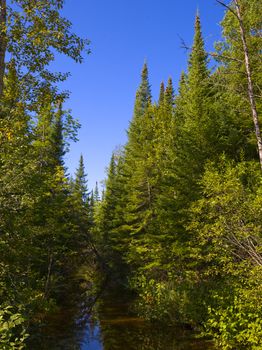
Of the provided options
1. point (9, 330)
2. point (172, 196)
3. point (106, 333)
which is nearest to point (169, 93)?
point (172, 196)

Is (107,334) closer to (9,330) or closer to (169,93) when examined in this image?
(9,330)

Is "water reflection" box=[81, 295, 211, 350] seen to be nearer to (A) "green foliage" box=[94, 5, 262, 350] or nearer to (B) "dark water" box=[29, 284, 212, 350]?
(B) "dark water" box=[29, 284, 212, 350]

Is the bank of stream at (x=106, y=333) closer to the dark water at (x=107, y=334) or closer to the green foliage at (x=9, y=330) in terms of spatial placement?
the dark water at (x=107, y=334)

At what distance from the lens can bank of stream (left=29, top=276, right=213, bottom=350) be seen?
49.9ft

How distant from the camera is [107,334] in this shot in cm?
1745

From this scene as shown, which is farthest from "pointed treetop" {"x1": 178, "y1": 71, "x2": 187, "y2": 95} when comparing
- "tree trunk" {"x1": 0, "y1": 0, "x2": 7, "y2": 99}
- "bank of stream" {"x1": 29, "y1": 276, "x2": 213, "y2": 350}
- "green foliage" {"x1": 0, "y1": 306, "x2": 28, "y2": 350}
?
"green foliage" {"x1": 0, "y1": 306, "x2": 28, "y2": 350}

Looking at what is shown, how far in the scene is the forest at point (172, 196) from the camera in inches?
365

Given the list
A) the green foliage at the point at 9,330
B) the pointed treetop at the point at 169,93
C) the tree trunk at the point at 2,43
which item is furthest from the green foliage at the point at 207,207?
the pointed treetop at the point at 169,93

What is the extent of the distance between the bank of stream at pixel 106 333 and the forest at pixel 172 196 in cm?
84

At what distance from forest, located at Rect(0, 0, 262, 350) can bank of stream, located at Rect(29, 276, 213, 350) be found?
84 cm

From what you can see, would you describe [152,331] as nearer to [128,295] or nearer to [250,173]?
[250,173]

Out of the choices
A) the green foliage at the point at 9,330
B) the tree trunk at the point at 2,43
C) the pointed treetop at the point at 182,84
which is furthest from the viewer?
the pointed treetop at the point at 182,84

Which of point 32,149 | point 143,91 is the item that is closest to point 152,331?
point 32,149

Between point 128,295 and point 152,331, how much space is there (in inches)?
510
